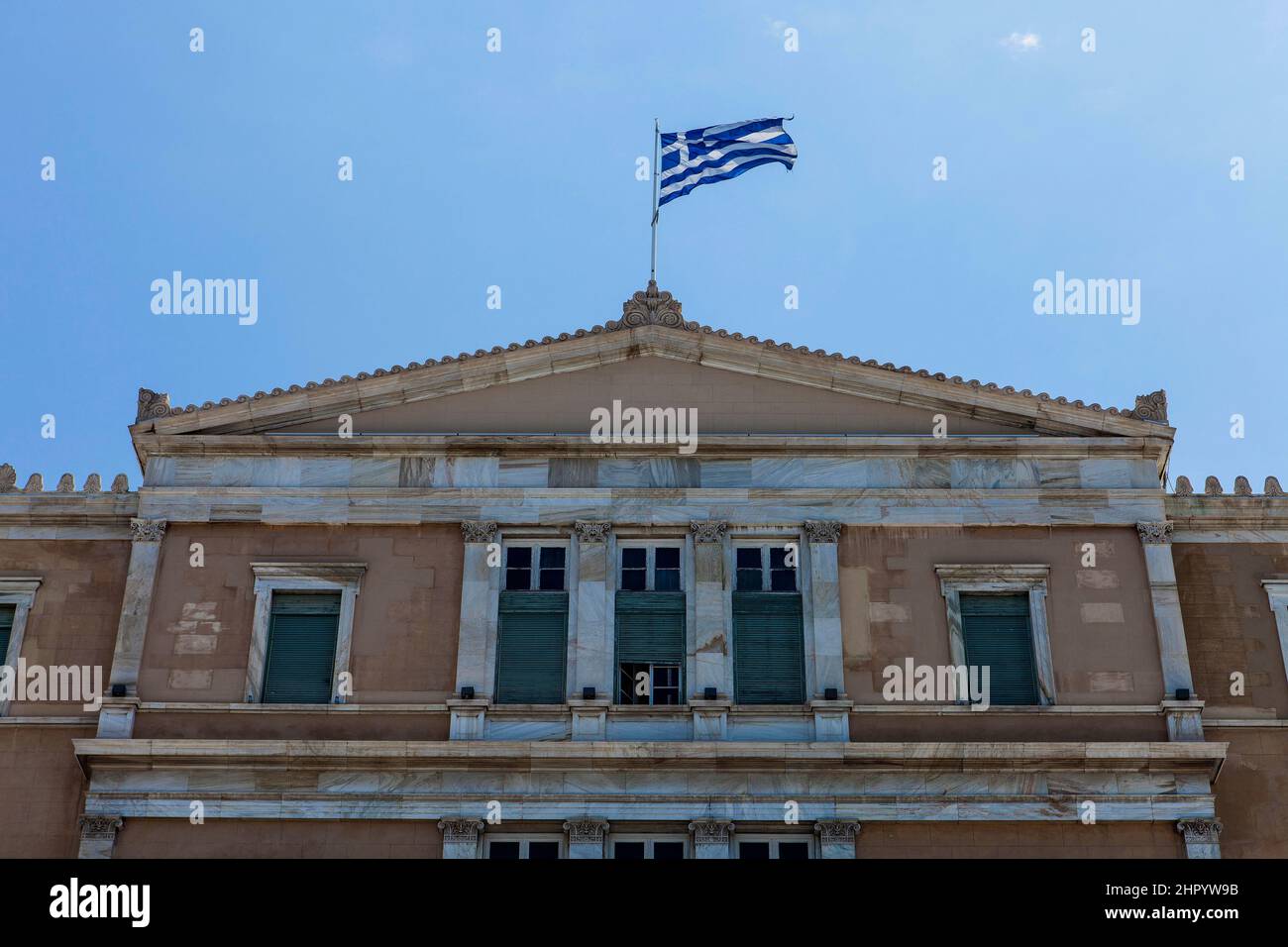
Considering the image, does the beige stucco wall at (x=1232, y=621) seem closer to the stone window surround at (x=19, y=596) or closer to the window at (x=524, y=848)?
the window at (x=524, y=848)

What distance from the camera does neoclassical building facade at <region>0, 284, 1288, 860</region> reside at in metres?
29.6

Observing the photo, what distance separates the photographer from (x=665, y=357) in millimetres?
33531

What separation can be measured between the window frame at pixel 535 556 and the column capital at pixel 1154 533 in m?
9.88

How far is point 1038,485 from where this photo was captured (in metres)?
32.4

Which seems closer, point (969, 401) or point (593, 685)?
point (593, 685)

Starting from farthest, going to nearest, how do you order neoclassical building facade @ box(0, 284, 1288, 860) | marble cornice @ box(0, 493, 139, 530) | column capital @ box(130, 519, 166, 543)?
marble cornice @ box(0, 493, 139, 530) → column capital @ box(130, 519, 166, 543) → neoclassical building facade @ box(0, 284, 1288, 860)

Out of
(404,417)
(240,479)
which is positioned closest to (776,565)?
(404,417)

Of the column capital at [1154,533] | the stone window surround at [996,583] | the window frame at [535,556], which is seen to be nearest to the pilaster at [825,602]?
the stone window surround at [996,583]

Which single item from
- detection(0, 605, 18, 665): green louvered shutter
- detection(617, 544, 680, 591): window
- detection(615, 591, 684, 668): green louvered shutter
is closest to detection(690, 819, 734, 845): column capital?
detection(615, 591, 684, 668): green louvered shutter

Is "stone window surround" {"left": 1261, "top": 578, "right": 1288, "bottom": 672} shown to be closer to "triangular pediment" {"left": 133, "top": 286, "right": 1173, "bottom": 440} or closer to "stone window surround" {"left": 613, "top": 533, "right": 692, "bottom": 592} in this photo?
"triangular pediment" {"left": 133, "top": 286, "right": 1173, "bottom": 440}

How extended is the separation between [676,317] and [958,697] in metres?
8.57

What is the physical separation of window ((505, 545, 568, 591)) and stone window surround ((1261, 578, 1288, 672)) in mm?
12328
